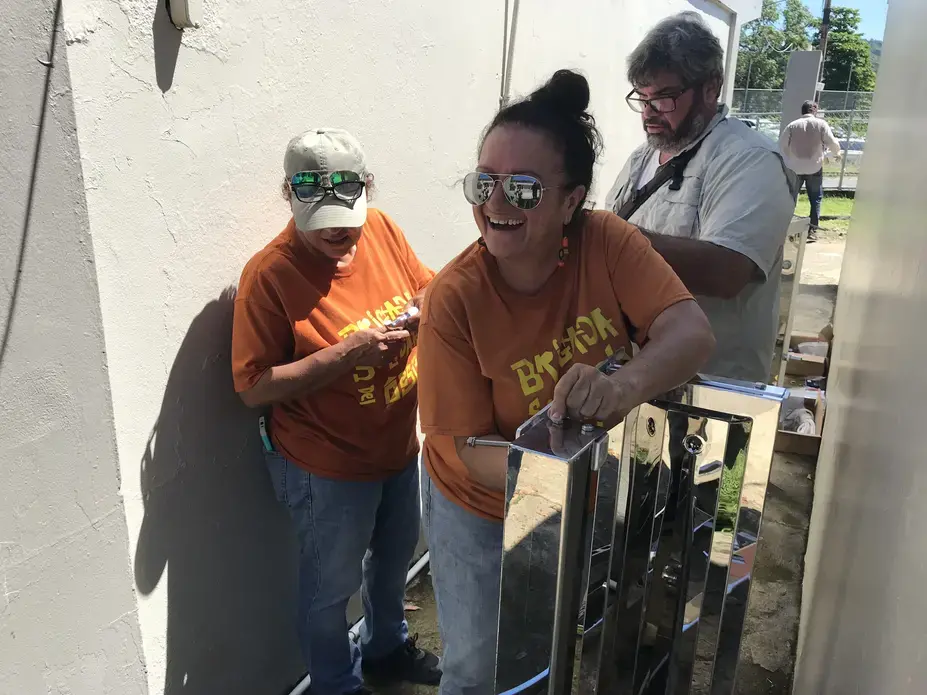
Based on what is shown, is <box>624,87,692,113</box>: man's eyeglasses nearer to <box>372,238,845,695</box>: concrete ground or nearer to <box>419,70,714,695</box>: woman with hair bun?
<box>419,70,714,695</box>: woman with hair bun

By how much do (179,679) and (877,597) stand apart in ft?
6.16

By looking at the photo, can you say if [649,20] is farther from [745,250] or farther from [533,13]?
[745,250]

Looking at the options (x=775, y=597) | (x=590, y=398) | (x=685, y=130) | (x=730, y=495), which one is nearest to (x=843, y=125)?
(x=775, y=597)

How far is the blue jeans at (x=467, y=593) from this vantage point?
5.35 feet

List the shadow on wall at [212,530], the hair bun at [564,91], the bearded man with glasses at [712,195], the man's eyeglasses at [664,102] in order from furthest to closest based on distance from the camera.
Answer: the man's eyeglasses at [664,102], the bearded man with glasses at [712,195], the shadow on wall at [212,530], the hair bun at [564,91]

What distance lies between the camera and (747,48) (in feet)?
137

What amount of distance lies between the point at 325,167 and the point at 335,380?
2.04 feet

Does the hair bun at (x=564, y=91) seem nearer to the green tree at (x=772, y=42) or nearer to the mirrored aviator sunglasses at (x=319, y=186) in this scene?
the mirrored aviator sunglasses at (x=319, y=186)

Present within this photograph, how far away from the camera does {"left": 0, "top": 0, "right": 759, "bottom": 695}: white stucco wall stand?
5.41 feet

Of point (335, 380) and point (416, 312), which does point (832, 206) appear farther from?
point (335, 380)

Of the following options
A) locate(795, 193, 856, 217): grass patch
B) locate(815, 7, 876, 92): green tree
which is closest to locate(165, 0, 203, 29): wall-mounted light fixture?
locate(795, 193, 856, 217): grass patch

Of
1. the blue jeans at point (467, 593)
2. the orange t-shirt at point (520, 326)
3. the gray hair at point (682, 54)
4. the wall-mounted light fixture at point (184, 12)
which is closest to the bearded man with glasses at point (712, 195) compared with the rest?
the gray hair at point (682, 54)

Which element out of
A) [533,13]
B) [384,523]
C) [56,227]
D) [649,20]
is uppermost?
[649,20]

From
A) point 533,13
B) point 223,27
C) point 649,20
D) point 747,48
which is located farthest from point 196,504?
point 747,48
